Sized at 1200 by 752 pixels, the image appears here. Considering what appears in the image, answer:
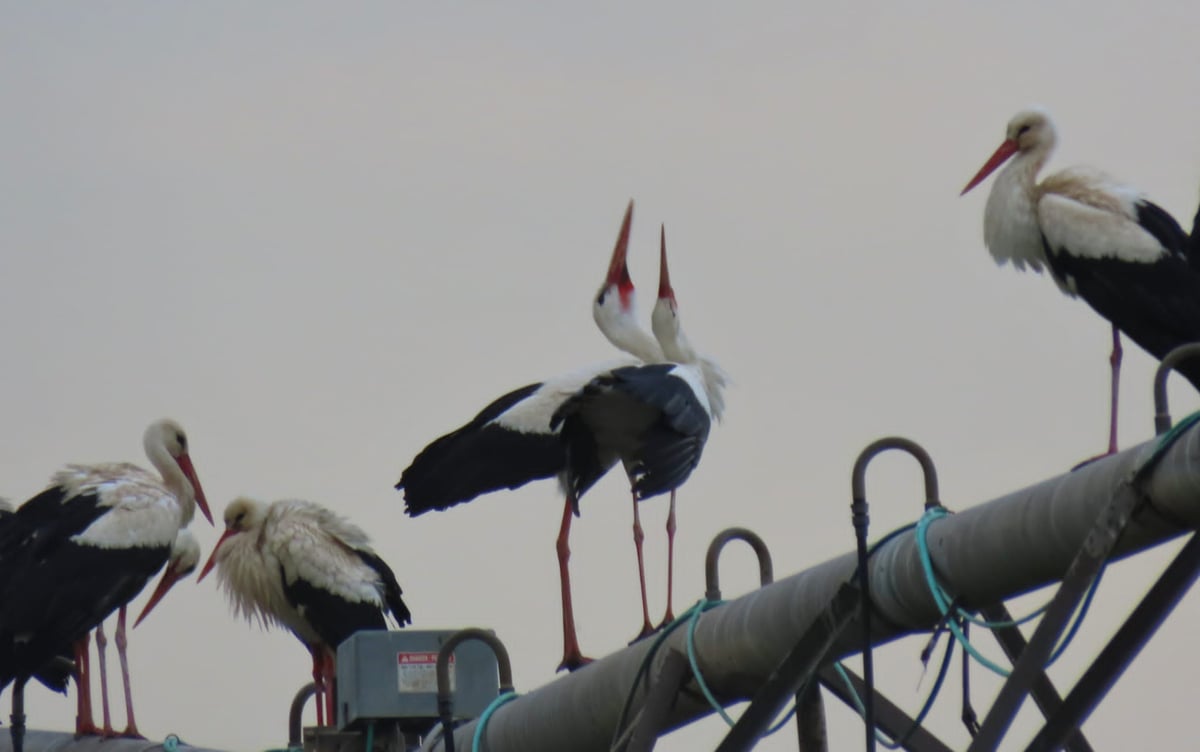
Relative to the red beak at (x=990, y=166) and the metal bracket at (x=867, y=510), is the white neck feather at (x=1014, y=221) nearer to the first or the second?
the red beak at (x=990, y=166)

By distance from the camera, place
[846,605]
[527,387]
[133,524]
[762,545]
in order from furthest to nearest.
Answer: [133,524], [527,387], [762,545], [846,605]

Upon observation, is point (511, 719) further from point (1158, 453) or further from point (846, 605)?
Answer: point (1158, 453)

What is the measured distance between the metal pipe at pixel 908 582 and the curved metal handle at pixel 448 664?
1.25ft

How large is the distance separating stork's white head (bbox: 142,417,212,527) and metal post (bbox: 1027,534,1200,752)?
10.4 metres

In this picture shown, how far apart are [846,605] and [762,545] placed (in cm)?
105

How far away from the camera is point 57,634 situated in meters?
12.3

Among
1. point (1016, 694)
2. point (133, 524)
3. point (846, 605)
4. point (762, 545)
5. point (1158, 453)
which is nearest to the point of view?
point (1158, 453)

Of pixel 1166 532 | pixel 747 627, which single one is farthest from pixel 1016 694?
pixel 747 627

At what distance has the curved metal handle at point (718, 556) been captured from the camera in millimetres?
5883

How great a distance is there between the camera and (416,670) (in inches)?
306

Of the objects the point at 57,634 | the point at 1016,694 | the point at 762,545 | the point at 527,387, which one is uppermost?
the point at 527,387

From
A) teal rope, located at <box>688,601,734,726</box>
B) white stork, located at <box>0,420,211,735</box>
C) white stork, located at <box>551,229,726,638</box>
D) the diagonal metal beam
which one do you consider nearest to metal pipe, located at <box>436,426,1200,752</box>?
teal rope, located at <box>688,601,734,726</box>

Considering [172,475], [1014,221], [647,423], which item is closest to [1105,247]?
[1014,221]

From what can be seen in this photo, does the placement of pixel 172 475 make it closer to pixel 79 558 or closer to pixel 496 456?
pixel 79 558
